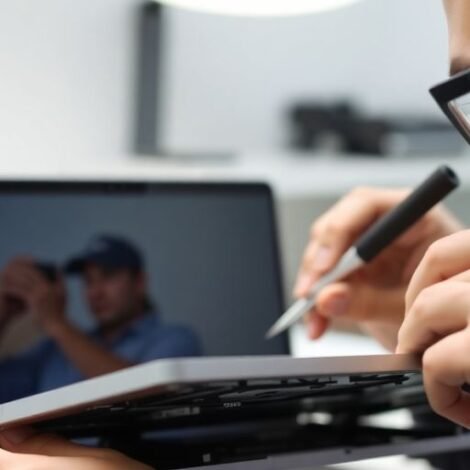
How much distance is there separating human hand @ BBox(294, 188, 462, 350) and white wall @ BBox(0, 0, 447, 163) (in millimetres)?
520

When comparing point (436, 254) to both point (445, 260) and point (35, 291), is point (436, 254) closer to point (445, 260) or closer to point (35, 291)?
point (445, 260)

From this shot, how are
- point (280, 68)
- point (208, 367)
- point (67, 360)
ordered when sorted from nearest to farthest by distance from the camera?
1. point (208, 367)
2. point (67, 360)
3. point (280, 68)

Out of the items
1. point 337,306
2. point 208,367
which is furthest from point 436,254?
point 337,306

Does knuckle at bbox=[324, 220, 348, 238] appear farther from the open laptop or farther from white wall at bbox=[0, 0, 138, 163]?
white wall at bbox=[0, 0, 138, 163]

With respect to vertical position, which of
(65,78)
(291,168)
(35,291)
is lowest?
(35,291)

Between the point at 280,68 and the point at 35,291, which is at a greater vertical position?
the point at 280,68

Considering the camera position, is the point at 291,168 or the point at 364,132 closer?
the point at 291,168

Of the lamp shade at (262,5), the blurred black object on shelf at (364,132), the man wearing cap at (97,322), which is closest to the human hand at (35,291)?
the man wearing cap at (97,322)

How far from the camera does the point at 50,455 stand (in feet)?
0.93

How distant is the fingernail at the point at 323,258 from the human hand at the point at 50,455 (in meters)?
0.28

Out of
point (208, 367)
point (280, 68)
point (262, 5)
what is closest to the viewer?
point (208, 367)

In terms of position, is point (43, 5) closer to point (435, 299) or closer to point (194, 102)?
point (194, 102)

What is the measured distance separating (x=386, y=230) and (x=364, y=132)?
797 mm

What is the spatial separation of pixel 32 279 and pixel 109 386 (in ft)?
0.89
